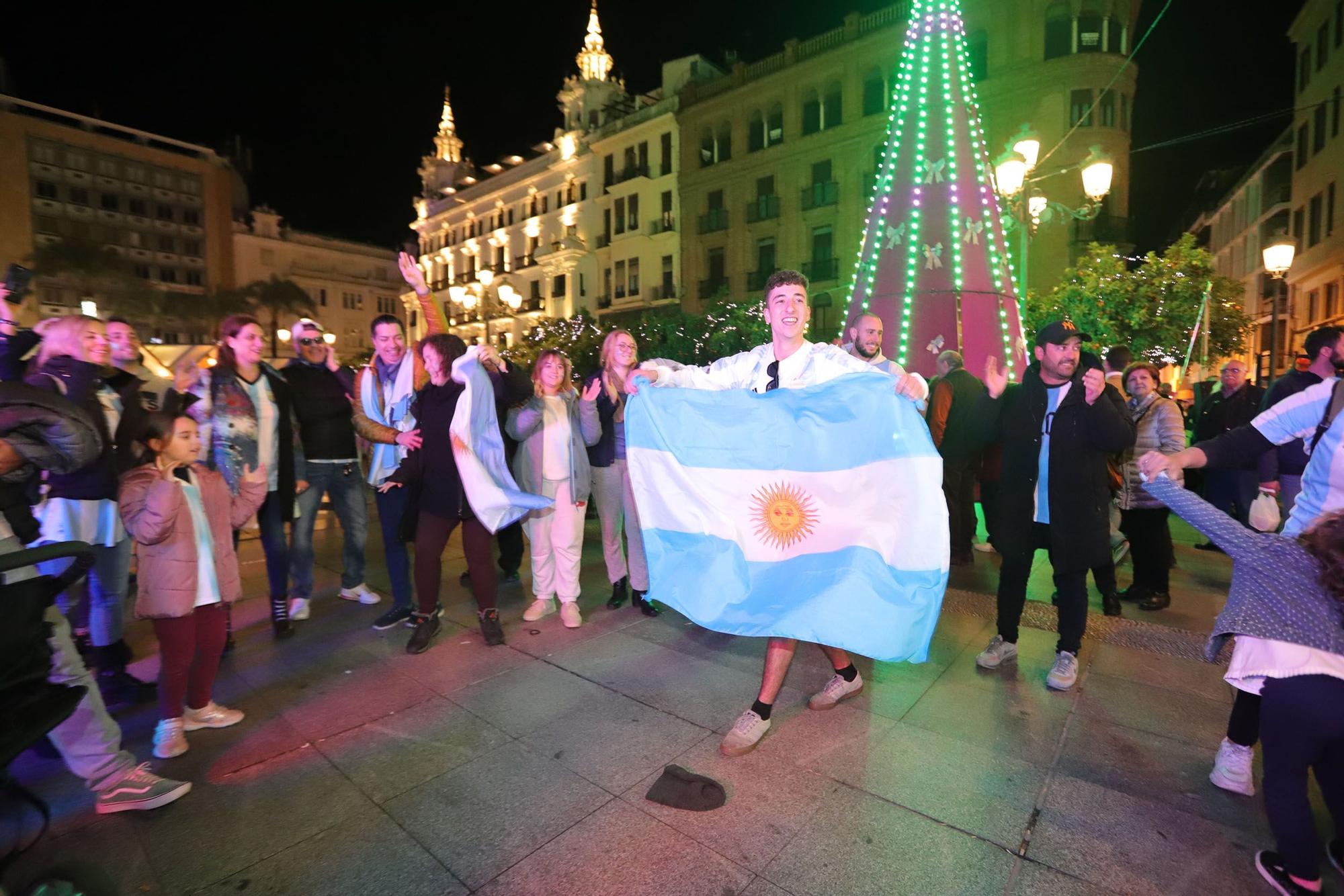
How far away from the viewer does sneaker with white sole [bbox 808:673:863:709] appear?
11.8ft

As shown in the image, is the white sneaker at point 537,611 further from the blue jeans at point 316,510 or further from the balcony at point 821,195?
the balcony at point 821,195

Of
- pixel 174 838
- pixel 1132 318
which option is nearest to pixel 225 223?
pixel 1132 318

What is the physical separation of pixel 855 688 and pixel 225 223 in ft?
241

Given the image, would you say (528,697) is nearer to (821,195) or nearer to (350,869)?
(350,869)

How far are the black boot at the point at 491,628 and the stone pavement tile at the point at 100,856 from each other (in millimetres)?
2101

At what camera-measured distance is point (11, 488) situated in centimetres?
275

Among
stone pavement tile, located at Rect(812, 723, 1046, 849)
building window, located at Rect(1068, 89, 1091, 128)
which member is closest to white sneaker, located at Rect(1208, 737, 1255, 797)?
stone pavement tile, located at Rect(812, 723, 1046, 849)

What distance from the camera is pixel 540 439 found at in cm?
504

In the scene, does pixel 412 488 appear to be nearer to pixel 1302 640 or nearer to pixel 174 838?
pixel 174 838

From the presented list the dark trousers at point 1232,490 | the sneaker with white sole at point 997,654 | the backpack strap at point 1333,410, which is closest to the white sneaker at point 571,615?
the sneaker with white sole at point 997,654

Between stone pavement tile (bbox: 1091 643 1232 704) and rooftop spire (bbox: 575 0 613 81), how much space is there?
151 feet

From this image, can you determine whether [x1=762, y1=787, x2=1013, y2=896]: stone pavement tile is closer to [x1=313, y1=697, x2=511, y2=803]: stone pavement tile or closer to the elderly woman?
[x1=313, y1=697, x2=511, y2=803]: stone pavement tile

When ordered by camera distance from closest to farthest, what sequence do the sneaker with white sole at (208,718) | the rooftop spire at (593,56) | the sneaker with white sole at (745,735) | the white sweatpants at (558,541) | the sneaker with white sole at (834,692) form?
1. the sneaker with white sole at (745,735)
2. the sneaker with white sole at (208,718)
3. the sneaker with white sole at (834,692)
4. the white sweatpants at (558,541)
5. the rooftop spire at (593,56)

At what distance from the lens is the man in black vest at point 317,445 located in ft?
16.8
